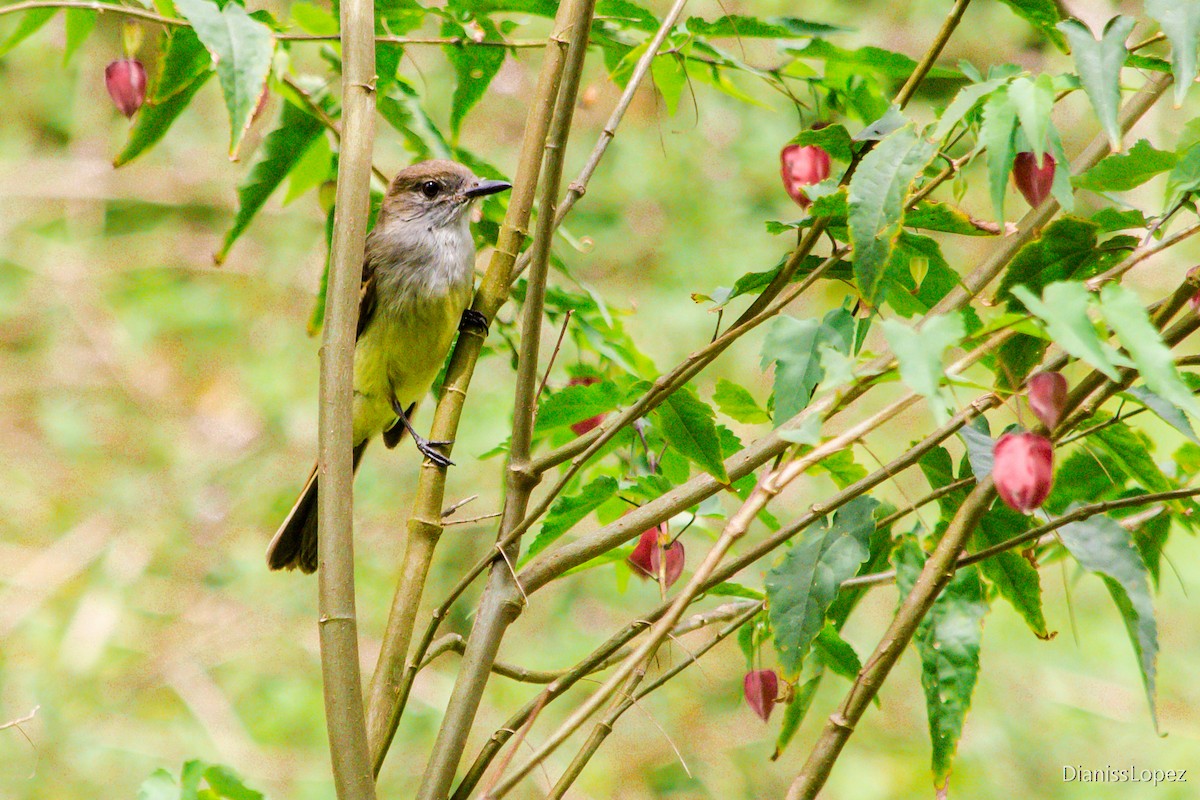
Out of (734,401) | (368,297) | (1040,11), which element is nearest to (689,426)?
(734,401)

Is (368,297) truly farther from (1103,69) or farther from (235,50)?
(1103,69)

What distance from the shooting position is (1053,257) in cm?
148

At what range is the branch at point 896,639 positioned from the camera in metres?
1.45

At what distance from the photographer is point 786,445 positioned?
5.15ft

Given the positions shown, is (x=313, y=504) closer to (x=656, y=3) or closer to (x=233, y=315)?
(x=656, y=3)

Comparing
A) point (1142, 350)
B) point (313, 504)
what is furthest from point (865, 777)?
point (1142, 350)

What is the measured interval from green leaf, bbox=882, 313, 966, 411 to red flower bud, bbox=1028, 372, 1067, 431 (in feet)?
0.66

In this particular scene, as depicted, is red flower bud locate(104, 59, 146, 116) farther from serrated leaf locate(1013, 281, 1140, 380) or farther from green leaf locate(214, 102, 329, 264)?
serrated leaf locate(1013, 281, 1140, 380)

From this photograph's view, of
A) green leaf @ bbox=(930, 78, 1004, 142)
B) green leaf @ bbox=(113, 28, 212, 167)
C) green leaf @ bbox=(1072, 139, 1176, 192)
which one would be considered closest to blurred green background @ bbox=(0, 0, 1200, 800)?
green leaf @ bbox=(113, 28, 212, 167)

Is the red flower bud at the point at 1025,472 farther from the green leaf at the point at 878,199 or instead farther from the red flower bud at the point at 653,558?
the red flower bud at the point at 653,558

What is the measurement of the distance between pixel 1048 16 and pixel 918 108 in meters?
5.37

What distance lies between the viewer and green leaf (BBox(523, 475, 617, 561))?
65.8 inches

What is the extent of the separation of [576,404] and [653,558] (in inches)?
12.0

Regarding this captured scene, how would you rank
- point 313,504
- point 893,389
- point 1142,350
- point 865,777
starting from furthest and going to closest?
point 893,389
point 865,777
point 313,504
point 1142,350
